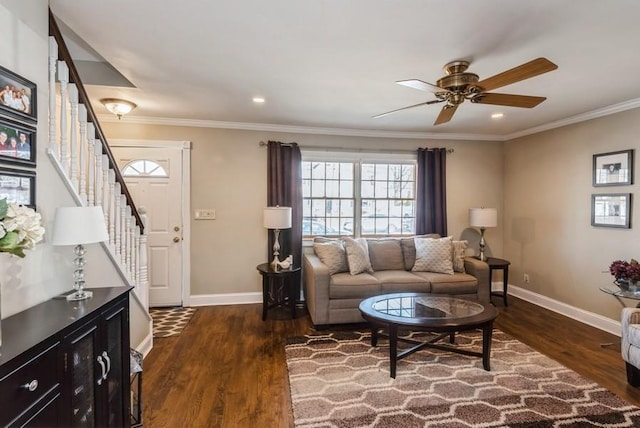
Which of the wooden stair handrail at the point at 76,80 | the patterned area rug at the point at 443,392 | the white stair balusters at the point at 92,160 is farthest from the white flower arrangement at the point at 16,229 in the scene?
the patterned area rug at the point at 443,392

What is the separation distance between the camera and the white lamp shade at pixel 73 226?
1.72 m

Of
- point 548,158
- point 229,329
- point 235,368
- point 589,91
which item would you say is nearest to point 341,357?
point 235,368

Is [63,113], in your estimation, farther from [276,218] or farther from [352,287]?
[352,287]

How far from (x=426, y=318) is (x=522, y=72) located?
186 cm

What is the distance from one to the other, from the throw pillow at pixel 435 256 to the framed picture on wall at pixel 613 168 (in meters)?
1.79

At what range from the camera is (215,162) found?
450 centimetres

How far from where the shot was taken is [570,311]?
162 inches

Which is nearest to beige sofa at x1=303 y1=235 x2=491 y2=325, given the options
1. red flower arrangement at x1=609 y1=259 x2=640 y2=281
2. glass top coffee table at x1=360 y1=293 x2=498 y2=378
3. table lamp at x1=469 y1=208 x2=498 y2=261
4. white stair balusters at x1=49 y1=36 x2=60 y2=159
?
glass top coffee table at x1=360 y1=293 x2=498 y2=378

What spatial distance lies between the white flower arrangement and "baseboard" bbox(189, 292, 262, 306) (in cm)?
334

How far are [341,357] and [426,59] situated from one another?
8.51 feet

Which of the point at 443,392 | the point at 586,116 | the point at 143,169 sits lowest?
the point at 443,392

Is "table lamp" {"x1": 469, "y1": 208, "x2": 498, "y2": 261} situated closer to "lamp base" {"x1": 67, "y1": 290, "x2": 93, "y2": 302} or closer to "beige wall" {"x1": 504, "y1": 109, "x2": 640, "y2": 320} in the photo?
"beige wall" {"x1": 504, "y1": 109, "x2": 640, "y2": 320}

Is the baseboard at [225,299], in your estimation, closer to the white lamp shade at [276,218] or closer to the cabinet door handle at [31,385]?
the white lamp shade at [276,218]

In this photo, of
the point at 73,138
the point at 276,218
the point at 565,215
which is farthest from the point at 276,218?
the point at 565,215
